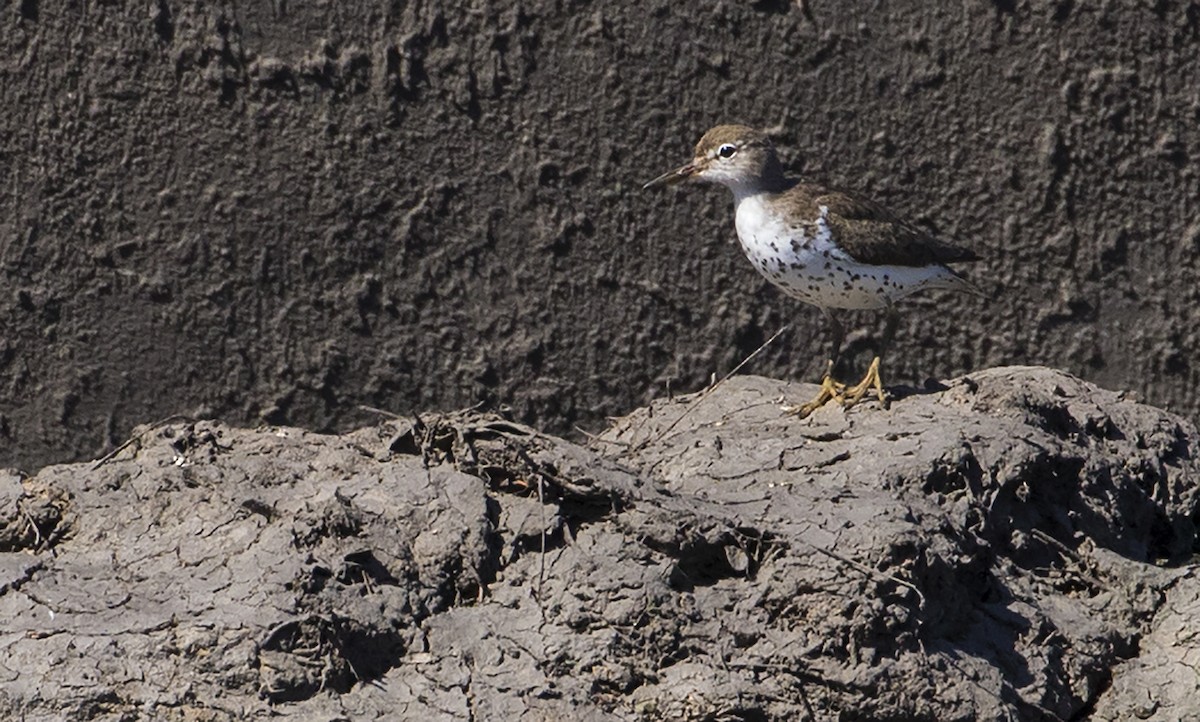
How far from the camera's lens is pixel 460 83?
5.75 metres

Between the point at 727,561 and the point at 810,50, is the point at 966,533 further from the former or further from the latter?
the point at 810,50

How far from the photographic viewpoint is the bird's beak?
5711 millimetres

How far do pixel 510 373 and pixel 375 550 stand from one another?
1361 millimetres

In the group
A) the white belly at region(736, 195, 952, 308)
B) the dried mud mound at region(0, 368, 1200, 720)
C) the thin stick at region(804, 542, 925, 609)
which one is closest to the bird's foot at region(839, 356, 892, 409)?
the dried mud mound at region(0, 368, 1200, 720)

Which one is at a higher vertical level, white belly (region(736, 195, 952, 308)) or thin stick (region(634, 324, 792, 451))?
white belly (region(736, 195, 952, 308))

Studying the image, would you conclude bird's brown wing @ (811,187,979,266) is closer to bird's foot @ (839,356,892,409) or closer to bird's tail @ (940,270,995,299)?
bird's tail @ (940,270,995,299)

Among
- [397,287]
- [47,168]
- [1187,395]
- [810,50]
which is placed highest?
[810,50]

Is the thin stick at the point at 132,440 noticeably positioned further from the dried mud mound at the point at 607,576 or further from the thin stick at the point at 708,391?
the thin stick at the point at 708,391

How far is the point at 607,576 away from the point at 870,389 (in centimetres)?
157


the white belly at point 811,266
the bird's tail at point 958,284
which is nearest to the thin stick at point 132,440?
the white belly at point 811,266

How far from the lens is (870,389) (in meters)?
5.87

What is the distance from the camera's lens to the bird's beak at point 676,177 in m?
5.71

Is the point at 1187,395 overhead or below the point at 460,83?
below

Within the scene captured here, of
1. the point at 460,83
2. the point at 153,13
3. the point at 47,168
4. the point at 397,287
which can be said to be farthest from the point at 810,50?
the point at 47,168
